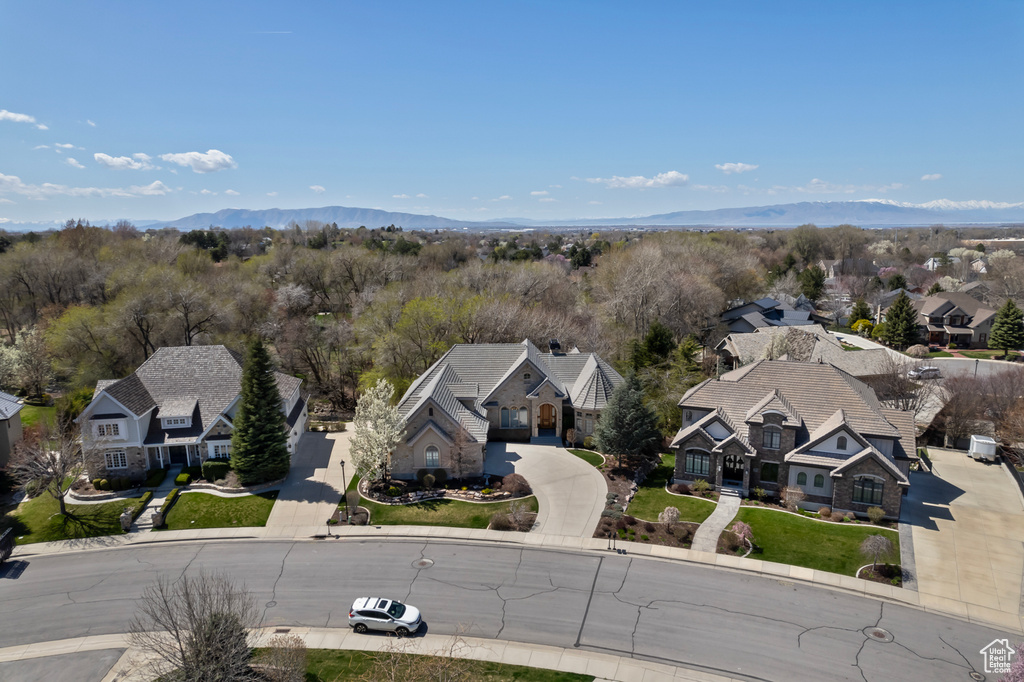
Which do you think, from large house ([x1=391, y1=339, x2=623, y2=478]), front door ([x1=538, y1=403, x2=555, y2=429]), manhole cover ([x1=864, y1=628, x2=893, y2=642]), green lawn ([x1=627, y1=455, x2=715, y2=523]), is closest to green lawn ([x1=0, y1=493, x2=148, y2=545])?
large house ([x1=391, y1=339, x2=623, y2=478])

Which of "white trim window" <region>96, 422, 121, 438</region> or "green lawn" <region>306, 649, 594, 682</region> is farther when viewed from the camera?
"white trim window" <region>96, 422, 121, 438</region>

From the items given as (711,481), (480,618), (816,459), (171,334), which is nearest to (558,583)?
(480,618)

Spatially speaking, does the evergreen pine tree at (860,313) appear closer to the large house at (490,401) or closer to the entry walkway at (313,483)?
the large house at (490,401)

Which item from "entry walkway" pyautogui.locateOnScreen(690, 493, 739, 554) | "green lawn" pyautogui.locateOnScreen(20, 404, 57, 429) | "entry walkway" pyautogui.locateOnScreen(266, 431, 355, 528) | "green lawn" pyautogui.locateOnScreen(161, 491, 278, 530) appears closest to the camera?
"entry walkway" pyautogui.locateOnScreen(690, 493, 739, 554)

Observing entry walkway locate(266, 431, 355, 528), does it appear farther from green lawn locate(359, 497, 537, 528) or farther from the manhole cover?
the manhole cover

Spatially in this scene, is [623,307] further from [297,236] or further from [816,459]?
[297,236]

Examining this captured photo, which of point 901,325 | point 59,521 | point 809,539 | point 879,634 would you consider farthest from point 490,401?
point 901,325
